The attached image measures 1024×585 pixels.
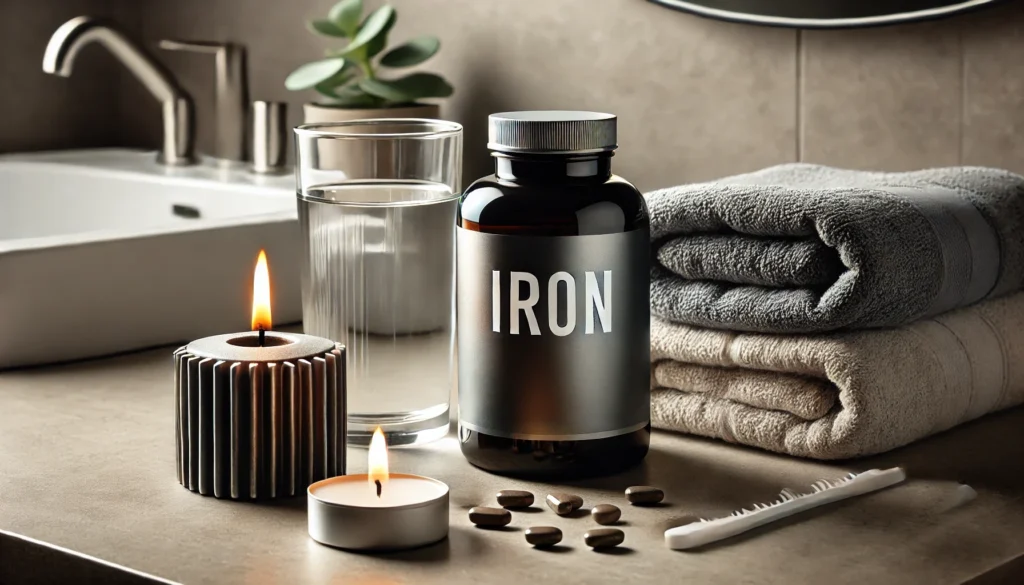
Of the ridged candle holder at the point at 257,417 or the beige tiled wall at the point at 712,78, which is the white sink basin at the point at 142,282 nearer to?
the beige tiled wall at the point at 712,78

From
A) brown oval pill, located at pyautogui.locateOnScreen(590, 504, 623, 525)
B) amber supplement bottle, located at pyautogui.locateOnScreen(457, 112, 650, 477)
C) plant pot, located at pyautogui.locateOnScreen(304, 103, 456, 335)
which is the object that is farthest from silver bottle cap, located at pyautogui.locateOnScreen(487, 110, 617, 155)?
brown oval pill, located at pyautogui.locateOnScreen(590, 504, 623, 525)

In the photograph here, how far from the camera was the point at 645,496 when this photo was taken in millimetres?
724

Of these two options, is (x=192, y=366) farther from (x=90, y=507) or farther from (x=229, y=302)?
(x=229, y=302)

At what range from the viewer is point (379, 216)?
2.71 feet

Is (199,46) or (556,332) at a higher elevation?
(199,46)

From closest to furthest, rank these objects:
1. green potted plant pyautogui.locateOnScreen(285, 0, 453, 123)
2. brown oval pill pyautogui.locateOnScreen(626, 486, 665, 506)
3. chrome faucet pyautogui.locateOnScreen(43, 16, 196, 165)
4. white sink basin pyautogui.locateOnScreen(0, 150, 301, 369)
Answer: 1. brown oval pill pyautogui.locateOnScreen(626, 486, 665, 506)
2. white sink basin pyautogui.locateOnScreen(0, 150, 301, 369)
3. green potted plant pyautogui.locateOnScreen(285, 0, 453, 123)
4. chrome faucet pyautogui.locateOnScreen(43, 16, 196, 165)

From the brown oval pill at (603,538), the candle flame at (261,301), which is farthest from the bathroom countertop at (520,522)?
the candle flame at (261,301)

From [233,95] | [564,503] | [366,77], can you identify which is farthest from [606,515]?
[233,95]

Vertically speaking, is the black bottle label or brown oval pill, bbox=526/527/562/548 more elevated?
the black bottle label

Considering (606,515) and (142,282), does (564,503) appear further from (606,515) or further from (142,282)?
(142,282)

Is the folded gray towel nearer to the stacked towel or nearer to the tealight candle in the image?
the stacked towel

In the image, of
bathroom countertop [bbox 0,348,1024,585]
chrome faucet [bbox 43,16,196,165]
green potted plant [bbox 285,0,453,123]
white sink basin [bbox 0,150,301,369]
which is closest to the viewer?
bathroom countertop [bbox 0,348,1024,585]

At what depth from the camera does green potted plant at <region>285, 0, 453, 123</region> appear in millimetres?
1369

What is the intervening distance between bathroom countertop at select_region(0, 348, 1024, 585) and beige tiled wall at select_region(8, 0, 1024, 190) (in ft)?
1.05
